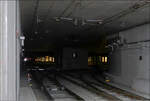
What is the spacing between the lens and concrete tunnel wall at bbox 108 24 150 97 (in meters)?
14.8

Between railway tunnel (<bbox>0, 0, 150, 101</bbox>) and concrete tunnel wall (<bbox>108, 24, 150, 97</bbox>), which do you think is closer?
railway tunnel (<bbox>0, 0, 150, 101</bbox>)

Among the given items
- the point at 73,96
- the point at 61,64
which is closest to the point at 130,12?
→ the point at 73,96

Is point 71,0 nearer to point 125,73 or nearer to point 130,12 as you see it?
point 130,12

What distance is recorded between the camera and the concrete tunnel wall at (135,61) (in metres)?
14.8

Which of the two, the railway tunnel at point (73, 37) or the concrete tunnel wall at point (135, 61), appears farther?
the concrete tunnel wall at point (135, 61)

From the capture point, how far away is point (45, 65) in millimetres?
47281

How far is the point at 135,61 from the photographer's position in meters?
16.8

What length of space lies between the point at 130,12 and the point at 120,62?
897 centimetres
